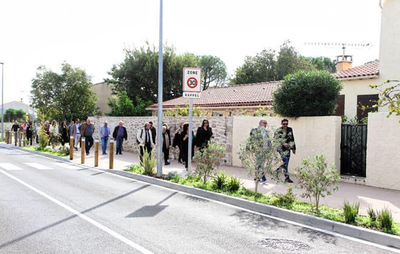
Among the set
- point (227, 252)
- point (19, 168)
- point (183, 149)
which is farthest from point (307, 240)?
point (19, 168)

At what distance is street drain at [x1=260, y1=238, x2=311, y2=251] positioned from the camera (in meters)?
5.61

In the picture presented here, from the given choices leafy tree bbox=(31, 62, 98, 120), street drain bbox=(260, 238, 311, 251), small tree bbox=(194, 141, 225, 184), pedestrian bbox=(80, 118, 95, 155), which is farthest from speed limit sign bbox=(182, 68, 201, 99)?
leafy tree bbox=(31, 62, 98, 120)

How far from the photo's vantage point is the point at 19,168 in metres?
14.6

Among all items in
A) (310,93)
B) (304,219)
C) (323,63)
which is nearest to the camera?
(304,219)

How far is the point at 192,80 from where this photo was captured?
11.6m

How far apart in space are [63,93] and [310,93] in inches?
1351

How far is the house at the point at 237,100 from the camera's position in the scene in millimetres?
23312

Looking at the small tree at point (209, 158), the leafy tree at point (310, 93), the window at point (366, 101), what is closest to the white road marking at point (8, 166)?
the small tree at point (209, 158)

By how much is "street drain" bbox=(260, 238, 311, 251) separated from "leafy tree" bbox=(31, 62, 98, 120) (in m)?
38.8

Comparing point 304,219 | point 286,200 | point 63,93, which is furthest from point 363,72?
point 63,93

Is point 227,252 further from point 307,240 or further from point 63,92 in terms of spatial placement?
point 63,92

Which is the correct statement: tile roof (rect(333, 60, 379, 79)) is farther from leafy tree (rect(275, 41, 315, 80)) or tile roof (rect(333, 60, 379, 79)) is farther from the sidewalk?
leafy tree (rect(275, 41, 315, 80))

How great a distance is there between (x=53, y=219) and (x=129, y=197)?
96.2 inches

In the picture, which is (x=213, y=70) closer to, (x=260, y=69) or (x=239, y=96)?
(x=260, y=69)
